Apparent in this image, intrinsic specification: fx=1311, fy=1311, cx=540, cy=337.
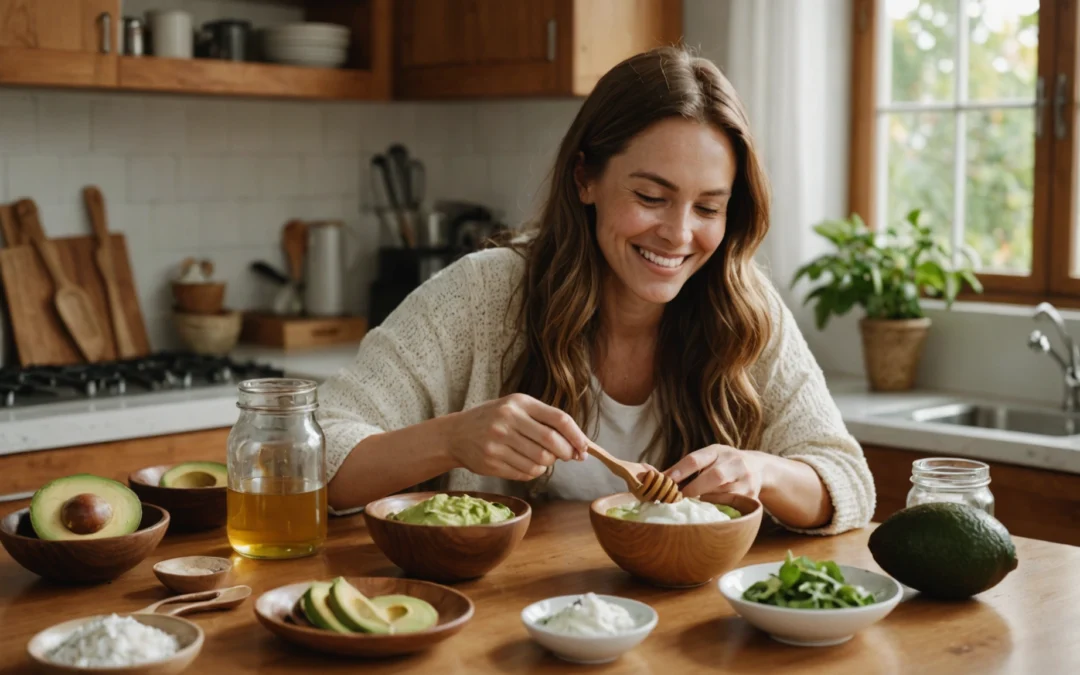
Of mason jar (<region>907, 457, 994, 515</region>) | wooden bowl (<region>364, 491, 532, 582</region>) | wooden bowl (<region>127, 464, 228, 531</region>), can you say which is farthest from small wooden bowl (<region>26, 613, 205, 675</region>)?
mason jar (<region>907, 457, 994, 515</region>)

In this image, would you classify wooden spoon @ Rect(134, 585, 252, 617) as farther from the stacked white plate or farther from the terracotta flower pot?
the stacked white plate

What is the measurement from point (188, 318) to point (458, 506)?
243 cm

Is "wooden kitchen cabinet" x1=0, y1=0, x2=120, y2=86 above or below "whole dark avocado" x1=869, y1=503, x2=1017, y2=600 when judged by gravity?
above

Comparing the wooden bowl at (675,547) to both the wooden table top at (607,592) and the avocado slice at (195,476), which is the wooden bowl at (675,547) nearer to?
the wooden table top at (607,592)

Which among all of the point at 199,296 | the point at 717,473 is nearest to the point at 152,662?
the point at 717,473

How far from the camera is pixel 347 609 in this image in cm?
129

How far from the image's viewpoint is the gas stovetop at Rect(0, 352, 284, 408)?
312 cm

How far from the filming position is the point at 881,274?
339 cm

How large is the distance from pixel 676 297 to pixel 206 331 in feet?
6.49

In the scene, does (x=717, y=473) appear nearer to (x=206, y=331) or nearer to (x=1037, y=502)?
(x=1037, y=502)

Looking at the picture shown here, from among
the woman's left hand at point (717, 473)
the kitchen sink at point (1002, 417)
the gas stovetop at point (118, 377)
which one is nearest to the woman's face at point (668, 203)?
the woman's left hand at point (717, 473)

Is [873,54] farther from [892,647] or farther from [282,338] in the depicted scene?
[892,647]

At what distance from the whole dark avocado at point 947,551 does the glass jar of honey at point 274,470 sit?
71cm

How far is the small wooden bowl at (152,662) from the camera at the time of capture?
118 centimetres
